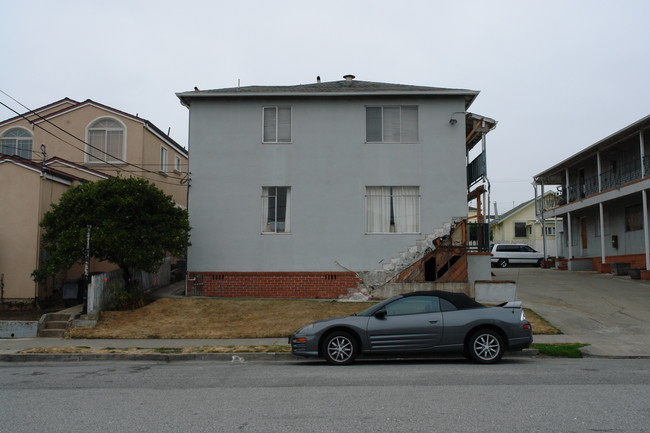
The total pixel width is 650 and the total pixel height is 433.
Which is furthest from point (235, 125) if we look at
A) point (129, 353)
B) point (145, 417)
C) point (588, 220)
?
point (588, 220)

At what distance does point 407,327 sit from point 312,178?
9.49 metres

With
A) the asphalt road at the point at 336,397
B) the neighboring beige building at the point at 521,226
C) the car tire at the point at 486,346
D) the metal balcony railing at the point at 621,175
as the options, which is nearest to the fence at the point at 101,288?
the asphalt road at the point at 336,397

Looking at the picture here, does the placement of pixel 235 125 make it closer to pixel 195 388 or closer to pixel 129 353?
pixel 129 353

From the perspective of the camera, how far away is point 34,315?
53.8ft

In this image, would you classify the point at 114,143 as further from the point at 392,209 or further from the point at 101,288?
the point at 392,209

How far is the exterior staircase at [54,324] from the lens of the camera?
15.0m

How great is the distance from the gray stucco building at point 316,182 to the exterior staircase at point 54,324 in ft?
14.8

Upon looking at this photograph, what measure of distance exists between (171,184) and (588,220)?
2218cm

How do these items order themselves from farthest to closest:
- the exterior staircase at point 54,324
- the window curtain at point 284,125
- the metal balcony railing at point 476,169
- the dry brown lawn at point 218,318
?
the window curtain at point 284,125
the metal balcony railing at point 476,169
the exterior staircase at point 54,324
the dry brown lawn at point 218,318

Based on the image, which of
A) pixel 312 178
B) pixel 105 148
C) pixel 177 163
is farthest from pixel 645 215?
pixel 105 148

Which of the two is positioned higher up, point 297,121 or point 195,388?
point 297,121

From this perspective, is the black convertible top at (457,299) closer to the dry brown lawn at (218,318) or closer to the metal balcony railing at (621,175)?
the dry brown lawn at (218,318)

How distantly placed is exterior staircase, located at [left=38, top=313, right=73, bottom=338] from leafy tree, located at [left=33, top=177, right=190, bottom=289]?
115 cm

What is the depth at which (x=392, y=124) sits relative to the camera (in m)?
19.6
